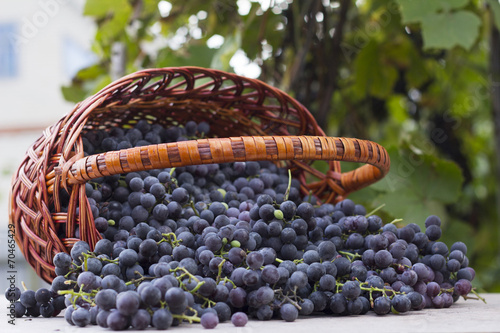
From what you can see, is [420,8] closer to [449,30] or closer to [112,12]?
[449,30]

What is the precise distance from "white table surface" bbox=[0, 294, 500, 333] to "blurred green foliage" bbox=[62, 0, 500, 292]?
0.46 metres

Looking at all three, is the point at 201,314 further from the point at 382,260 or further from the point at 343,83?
the point at 343,83

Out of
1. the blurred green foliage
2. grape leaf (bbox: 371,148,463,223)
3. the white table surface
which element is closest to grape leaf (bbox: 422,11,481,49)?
the blurred green foliage

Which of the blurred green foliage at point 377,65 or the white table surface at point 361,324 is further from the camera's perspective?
the blurred green foliage at point 377,65

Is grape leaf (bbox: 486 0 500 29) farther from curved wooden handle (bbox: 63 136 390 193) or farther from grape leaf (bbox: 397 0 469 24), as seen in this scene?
curved wooden handle (bbox: 63 136 390 193)

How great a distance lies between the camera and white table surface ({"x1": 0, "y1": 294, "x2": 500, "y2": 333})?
1.64 ft

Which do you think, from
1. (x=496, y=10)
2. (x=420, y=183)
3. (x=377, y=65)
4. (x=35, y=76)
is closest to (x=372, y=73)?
(x=377, y=65)

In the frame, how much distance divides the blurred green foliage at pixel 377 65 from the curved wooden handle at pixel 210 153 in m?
0.47

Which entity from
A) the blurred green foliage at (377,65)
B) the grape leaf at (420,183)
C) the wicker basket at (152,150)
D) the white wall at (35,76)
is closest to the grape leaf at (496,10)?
the blurred green foliage at (377,65)

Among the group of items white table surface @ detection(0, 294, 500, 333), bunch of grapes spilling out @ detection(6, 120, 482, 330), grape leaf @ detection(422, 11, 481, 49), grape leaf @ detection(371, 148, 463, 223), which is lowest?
white table surface @ detection(0, 294, 500, 333)

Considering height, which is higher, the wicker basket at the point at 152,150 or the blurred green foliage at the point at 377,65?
the blurred green foliage at the point at 377,65

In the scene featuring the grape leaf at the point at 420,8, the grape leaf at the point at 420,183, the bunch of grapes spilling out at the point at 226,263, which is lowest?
the bunch of grapes spilling out at the point at 226,263

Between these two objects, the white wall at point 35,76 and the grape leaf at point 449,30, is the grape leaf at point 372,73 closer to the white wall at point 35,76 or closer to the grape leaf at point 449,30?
the grape leaf at point 449,30

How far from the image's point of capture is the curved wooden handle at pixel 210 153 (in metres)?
0.62
